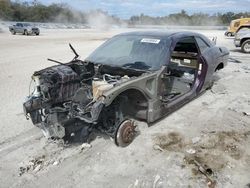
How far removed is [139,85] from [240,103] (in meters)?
3.12

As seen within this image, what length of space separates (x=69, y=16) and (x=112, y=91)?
5753 centimetres

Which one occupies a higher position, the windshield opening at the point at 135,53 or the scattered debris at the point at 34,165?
the windshield opening at the point at 135,53

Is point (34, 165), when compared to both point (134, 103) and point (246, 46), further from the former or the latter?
point (246, 46)

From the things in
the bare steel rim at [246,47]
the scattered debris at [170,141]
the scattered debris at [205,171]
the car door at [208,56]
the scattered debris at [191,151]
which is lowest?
the bare steel rim at [246,47]

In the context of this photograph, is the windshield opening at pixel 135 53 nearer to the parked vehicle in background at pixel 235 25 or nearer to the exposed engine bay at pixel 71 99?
the exposed engine bay at pixel 71 99

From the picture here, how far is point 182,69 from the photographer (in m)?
5.93

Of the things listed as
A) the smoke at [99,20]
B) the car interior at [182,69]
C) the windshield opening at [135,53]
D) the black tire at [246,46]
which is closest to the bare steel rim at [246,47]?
the black tire at [246,46]

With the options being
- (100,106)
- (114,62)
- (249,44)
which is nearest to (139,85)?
(100,106)

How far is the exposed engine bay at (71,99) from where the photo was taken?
3.53 m

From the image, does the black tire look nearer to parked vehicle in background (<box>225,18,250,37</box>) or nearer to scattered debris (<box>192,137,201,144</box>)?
scattered debris (<box>192,137,201,144</box>)

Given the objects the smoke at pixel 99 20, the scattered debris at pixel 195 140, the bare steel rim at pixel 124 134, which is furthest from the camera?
the smoke at pixel 99 20

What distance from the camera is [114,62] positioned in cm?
463

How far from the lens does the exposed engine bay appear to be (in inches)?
139

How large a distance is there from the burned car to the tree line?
50.0 meters
